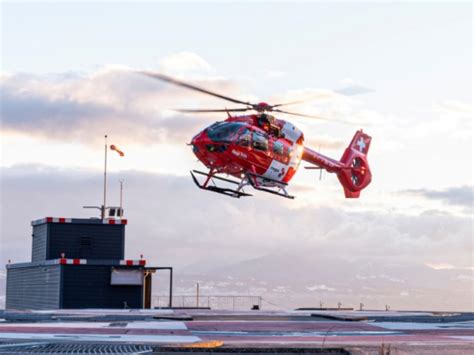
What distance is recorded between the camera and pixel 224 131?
45.7m

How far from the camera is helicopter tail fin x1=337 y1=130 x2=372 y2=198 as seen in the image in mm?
62062

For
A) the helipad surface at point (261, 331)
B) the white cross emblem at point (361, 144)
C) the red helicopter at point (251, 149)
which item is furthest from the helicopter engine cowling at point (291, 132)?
the white cross emblem at point (361, 144)

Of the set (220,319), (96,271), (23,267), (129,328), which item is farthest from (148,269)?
(129,328)

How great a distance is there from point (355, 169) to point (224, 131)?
65.1 feet

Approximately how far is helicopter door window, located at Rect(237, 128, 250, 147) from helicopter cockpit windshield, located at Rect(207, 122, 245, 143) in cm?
32

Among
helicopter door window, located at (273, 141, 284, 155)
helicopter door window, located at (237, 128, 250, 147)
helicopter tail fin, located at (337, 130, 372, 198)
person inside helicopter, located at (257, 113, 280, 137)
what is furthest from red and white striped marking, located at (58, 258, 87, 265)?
helicopter tail fin, located at (337, 130, 372, 198)

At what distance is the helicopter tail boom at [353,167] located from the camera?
60.2m

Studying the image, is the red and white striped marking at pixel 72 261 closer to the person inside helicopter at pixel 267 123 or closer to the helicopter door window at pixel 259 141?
the helicopter door window at pixel 259 141

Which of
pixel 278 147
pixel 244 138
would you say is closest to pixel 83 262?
pixel 244 138

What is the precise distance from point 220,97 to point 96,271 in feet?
47.9

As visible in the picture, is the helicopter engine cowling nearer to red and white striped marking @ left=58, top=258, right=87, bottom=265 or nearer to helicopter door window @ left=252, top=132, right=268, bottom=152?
helicopter door window @ left=252, top=132, right=268, bottom=152

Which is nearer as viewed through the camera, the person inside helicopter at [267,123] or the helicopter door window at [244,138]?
the helicopter door window at [244,138]

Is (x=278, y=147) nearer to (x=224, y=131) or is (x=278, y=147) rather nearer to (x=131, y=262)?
(x=224, y=131)

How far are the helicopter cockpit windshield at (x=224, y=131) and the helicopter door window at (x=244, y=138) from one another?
1.05 ft
